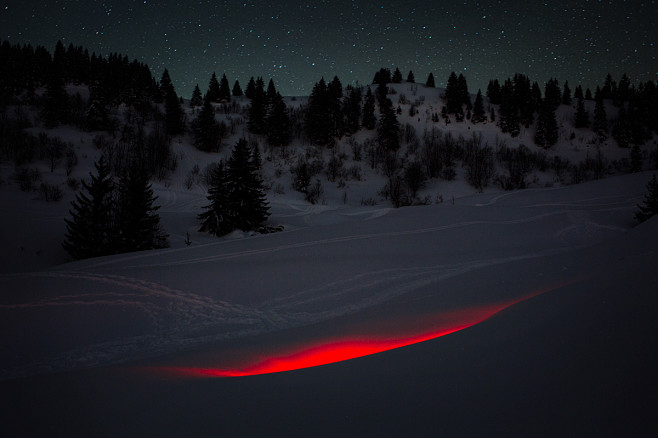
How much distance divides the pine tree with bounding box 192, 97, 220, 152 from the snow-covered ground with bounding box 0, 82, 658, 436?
35.8m

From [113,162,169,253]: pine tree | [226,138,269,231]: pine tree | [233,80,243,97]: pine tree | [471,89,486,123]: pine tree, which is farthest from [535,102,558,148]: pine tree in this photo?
[233,80,243,97]: pine tree

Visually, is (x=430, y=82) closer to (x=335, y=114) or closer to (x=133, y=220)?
(x=335, y=114)

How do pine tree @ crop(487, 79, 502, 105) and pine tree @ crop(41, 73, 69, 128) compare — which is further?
pine tree @ crop(487, 79, 502, 105)

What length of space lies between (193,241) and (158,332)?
1564cm

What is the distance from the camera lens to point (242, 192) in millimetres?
20984

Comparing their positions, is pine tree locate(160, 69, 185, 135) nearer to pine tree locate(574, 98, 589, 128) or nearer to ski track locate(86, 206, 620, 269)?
ski track locate(86, 206, 620, 269)

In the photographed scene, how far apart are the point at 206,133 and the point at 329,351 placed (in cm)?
4419

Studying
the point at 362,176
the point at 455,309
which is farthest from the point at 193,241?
the point at 362,176

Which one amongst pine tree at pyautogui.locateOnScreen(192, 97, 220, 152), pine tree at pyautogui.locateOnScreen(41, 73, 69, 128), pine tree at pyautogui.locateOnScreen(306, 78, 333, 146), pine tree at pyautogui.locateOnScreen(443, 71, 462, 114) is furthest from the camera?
pine tree at pyautogui.locateOnScreen(443, 71, 462, 114)

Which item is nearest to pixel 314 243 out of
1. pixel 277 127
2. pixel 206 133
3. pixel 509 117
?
pixel 206 133

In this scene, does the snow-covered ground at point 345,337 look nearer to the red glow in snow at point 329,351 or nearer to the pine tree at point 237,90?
the red glow in snow at point 329,351

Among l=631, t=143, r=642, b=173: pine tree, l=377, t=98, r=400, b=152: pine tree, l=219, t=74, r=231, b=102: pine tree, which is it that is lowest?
l=631, t=143, r=642, b=173: pine tree

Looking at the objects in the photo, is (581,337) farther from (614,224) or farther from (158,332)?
(614,224)

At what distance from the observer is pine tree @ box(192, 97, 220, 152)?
4153 cm
